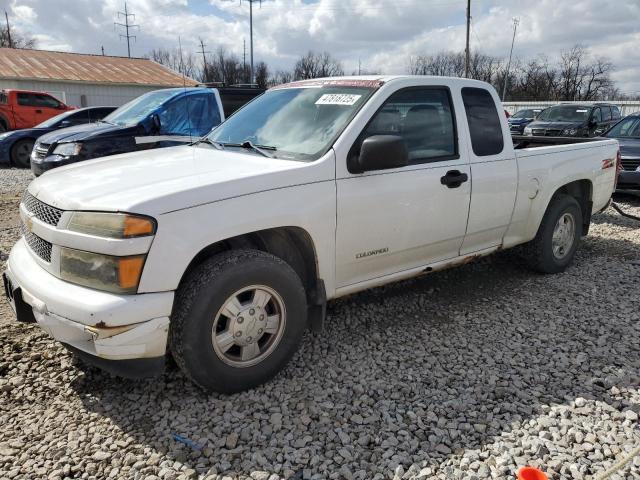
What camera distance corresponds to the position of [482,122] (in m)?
4.31

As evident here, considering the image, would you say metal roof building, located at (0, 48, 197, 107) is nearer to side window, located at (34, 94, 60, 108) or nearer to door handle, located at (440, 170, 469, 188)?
side window, located at (34, 94, 60, 108)

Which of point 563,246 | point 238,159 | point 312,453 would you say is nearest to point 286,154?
point 238,159

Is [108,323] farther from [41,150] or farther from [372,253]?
[41,150]

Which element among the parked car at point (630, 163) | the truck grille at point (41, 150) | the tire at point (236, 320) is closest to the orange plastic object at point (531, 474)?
the tire at point (236, 320)

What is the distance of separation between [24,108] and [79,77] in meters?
13.9

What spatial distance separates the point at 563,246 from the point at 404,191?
2667mm

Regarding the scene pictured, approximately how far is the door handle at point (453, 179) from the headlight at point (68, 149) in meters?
6.22

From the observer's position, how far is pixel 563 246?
5387mm

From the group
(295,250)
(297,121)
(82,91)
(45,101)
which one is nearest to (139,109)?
(297,121)

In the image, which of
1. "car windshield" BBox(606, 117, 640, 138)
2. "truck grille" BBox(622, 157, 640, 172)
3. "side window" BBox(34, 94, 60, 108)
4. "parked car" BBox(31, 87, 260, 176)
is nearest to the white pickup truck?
"parked car" BBox(31, 87, 260, 176)

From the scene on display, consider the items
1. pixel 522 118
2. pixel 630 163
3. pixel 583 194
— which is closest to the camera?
pixel 583 194

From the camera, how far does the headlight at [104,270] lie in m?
2.56

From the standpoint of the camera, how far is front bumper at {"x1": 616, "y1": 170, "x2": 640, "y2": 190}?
8875mm

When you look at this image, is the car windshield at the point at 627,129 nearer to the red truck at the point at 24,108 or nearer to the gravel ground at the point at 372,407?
the gravel ground at the point at 372,407
